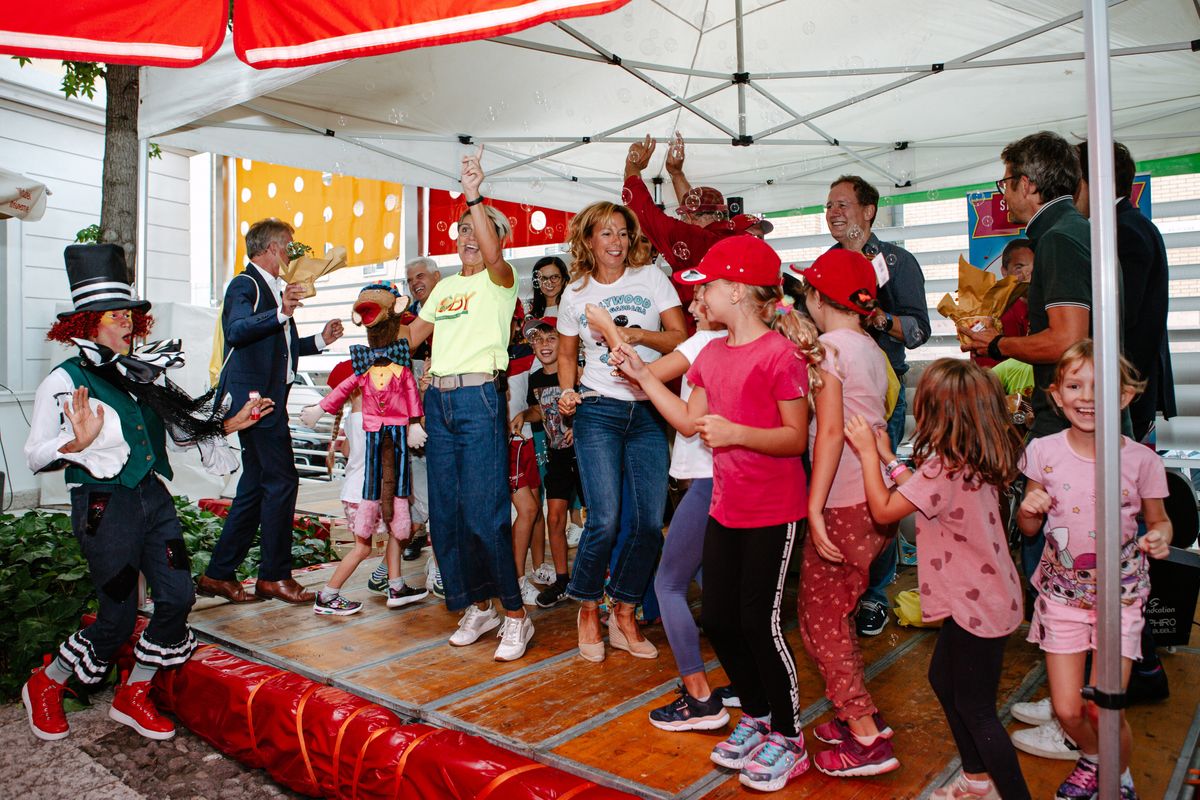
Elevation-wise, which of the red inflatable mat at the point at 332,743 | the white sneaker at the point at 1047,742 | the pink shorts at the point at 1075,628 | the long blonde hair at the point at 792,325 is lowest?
the red inflatable mat at the point at 332,743

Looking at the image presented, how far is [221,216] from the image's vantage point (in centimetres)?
1255

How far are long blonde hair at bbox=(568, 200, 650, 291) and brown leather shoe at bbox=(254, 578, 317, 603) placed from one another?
2.33 meters

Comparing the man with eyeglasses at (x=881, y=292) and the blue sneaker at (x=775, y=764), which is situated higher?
the man with eyeglasses at (x=881, y=292)

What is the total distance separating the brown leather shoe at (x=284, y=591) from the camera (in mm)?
4352

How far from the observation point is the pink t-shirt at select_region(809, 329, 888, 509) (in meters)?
2.56

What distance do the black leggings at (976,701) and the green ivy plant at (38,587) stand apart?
3.97 m

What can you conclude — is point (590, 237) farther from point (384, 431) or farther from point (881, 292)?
point (384, 431)

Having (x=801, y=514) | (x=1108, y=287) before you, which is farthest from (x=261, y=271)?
(x=1108, y=287)

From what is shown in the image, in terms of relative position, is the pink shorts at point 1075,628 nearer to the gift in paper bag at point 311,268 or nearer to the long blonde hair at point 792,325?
the long blonde hair at point 792,325

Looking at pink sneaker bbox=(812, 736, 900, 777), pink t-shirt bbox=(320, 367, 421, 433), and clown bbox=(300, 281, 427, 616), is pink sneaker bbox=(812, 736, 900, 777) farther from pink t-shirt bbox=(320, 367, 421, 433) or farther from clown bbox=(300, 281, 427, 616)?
pink t-shirt bbox=(320, 367, 421, 433)

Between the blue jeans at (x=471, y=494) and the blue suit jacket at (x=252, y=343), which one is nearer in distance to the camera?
the blue jeans at (x=471, y=494)

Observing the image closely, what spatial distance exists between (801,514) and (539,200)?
5.54 metres

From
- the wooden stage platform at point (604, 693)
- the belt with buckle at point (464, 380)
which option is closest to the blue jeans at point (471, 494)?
the belt with buckle at point (464, 380)

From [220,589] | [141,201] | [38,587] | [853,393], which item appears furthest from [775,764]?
[141,201]
